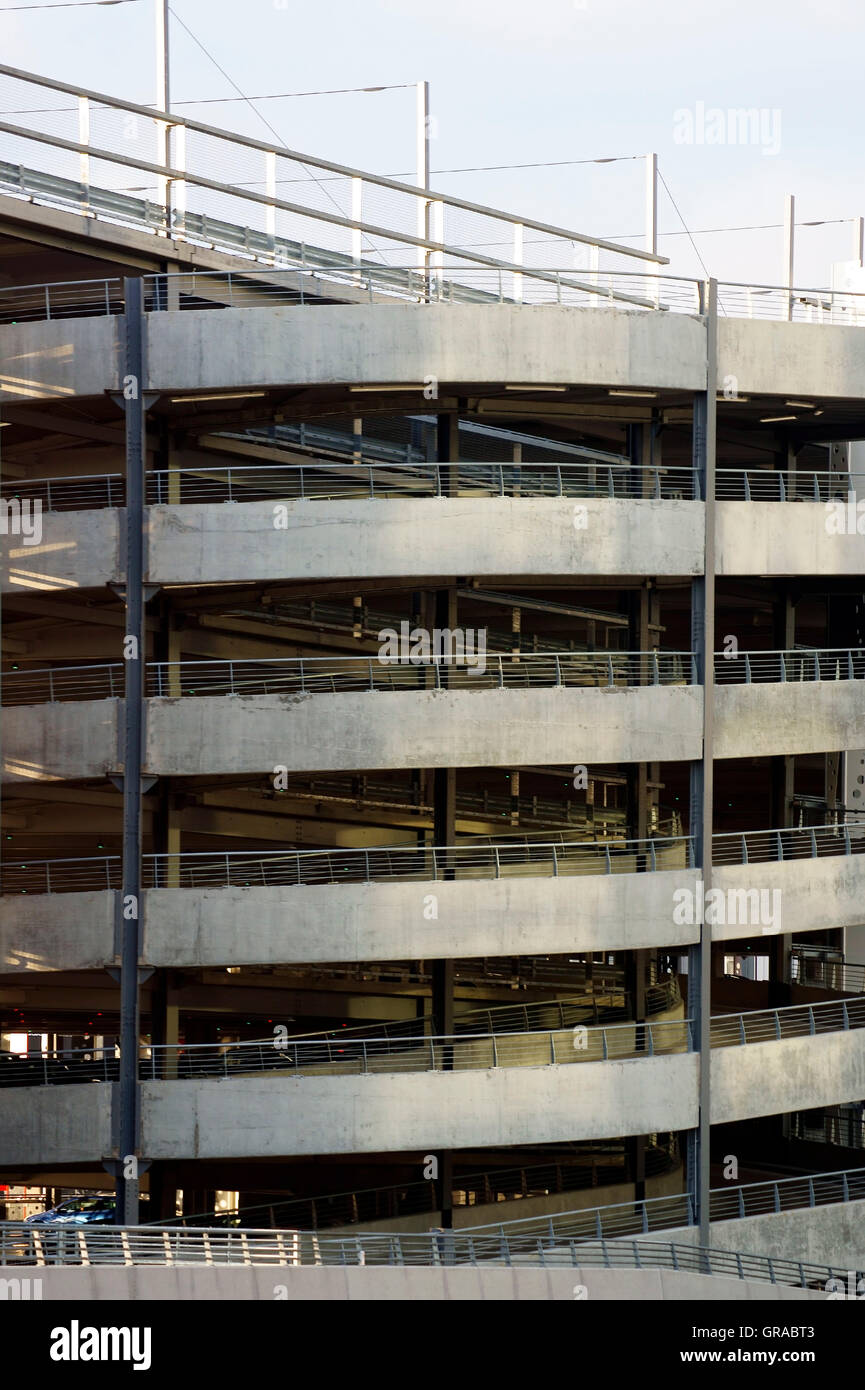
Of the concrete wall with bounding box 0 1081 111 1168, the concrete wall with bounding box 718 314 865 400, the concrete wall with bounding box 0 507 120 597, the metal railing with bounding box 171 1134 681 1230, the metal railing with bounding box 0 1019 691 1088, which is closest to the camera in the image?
the concrete wall with bounding box 0 1081 111 1168

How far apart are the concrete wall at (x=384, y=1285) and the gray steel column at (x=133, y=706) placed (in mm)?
7510

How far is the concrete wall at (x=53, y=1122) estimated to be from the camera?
25.8 metres

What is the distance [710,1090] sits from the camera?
2753 cm

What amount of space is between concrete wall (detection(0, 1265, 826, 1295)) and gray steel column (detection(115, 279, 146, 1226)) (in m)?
7.51

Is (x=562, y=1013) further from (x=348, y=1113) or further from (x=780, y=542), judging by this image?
(x=780, y=542)

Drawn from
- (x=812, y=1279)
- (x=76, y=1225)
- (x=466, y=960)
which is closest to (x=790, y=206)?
(x=466, y=960)

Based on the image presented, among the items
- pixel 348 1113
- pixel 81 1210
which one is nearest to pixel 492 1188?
pixel 348 1113

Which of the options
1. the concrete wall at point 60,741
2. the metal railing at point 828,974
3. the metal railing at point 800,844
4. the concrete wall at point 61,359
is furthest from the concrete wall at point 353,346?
the metal railing at point 828,974

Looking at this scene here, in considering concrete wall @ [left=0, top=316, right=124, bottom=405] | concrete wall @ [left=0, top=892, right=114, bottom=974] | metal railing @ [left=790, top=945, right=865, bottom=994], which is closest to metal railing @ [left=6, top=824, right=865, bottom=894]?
concrete wall @ [left=0, top=892, right=114, bottom=974]

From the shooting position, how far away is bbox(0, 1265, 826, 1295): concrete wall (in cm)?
1752

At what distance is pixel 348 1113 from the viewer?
25719mm

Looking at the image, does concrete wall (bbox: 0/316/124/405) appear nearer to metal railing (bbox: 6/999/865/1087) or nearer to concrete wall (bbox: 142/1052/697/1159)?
metal railing (bbox: 6/999/865/1087)

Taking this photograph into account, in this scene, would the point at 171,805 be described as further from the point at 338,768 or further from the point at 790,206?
the point at 790,206

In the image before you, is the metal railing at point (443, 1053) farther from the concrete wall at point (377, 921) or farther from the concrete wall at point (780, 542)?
the concrete wall at point (780, 542)
